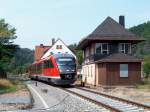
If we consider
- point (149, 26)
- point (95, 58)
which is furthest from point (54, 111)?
point (149, 26)

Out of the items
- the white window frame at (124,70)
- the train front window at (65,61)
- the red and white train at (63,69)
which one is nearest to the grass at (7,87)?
the red and white train at (63,69)

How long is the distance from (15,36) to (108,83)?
35.8 m

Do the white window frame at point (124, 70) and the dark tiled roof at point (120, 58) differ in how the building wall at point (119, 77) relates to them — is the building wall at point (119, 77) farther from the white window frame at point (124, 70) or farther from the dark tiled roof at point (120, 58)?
the dark tiled roof at point (120, 58)

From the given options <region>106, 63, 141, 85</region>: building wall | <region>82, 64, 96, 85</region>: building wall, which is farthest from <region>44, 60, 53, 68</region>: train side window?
<region>106, 63, 141, 85</region>: building wall

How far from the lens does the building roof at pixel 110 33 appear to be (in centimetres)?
5044

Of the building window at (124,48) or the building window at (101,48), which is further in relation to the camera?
the building window at (124,48)

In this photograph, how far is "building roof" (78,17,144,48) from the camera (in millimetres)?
50438

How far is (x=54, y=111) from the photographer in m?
19.3

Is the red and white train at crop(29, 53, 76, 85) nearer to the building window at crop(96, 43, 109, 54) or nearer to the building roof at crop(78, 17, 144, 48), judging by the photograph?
the building roof at crop(78, 17, 144, 48)

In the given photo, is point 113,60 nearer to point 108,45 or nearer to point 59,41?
point 108,45

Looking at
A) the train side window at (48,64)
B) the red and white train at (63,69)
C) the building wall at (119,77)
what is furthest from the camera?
the train side window at (48,64)

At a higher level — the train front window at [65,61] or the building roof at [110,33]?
the building roof at [110,33]

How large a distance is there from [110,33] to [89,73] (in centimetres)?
643

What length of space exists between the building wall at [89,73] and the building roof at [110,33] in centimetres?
350
